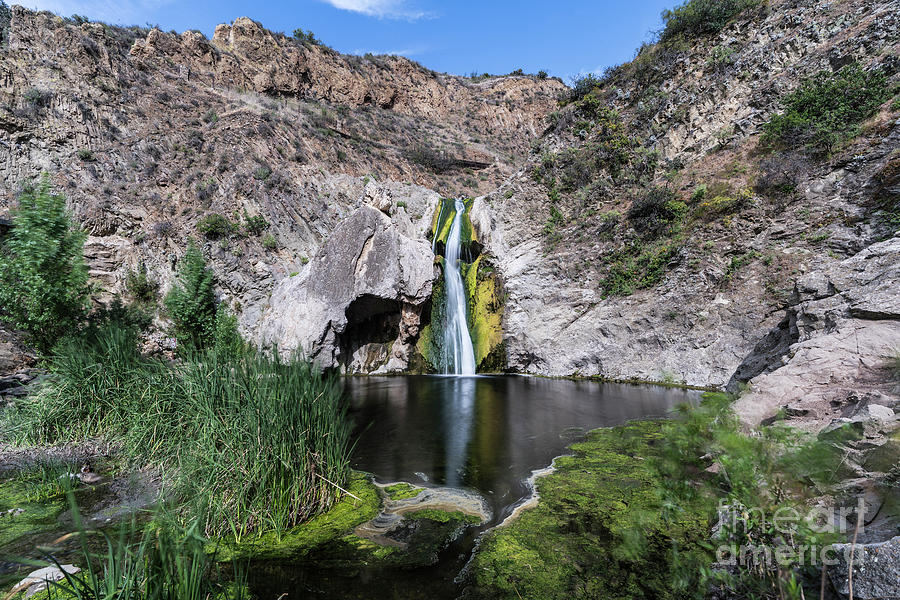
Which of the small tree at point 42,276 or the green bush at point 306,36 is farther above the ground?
the green bush at point 306,36

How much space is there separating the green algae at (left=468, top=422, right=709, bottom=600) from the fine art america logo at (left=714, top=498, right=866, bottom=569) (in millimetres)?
293

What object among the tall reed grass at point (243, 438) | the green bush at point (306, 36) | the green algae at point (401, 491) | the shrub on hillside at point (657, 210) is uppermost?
the green bush at point (306, 36)

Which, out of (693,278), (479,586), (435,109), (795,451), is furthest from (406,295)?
(435,109)

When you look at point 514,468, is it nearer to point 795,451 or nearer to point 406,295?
point 795,451

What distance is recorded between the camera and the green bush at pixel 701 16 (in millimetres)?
19781

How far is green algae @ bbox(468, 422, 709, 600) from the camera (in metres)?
2.94

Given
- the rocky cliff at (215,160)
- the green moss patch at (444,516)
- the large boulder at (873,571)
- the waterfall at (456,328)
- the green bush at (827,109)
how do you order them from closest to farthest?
1. the large boulder at (873,571)
2. the green moss patch at (444,516)
3. the green bush at (827,109)
4. the rocky cliff at (215,160)
5. the waterfall at (456,328)

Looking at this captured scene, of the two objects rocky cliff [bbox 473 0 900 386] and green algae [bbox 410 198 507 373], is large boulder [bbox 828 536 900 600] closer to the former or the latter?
rocky cliff [bbox 473 0 900 386]

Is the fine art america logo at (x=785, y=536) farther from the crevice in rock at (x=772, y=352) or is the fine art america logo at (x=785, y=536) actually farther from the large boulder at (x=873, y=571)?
the crevice in rock at (x=772, y=352)

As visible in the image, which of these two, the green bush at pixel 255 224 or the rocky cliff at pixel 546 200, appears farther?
the green bush at pixel 255 224

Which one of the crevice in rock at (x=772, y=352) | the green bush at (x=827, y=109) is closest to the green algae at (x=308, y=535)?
the crevice in rock at (x=772, y=352)

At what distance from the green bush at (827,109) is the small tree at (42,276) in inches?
929

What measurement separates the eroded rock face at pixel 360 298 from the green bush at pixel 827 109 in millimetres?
16232

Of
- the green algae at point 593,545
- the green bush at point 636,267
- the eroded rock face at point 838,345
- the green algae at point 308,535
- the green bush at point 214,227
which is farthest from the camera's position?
the green bush at point 214,227
